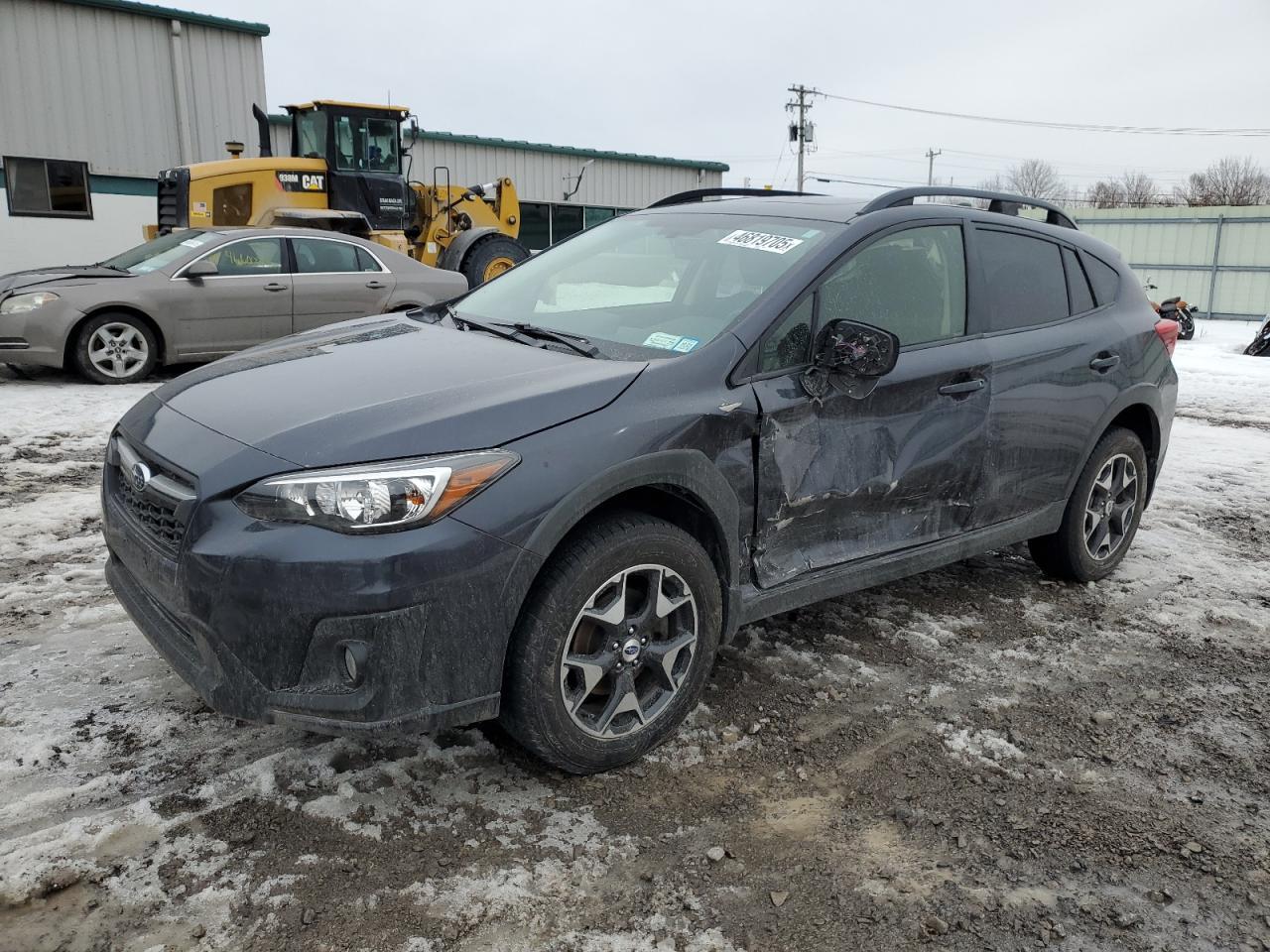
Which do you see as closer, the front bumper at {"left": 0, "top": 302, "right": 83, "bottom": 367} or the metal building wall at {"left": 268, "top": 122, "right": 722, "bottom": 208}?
the front bumper at {"left": 0, "top": 302, "right": 83, "bottom": 367}

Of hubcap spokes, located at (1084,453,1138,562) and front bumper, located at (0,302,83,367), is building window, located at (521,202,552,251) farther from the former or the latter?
hubcap spokes, located at (1084,453,1138,562)

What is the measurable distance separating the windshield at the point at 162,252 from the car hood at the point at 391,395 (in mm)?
6913

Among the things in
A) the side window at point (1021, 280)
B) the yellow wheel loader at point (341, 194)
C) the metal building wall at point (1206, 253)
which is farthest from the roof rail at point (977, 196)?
the metal building wall at point (1206, 253)

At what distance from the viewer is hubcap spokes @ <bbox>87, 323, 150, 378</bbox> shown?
8.87 meters

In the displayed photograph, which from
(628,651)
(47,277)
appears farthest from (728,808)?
(47,277)

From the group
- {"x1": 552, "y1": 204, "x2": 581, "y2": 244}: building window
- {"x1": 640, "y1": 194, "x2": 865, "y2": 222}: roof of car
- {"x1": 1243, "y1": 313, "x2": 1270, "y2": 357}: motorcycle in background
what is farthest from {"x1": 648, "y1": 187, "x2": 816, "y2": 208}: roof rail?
{"x1": 552, "y1": 204, "x2": 581, "y2": 244}: building window

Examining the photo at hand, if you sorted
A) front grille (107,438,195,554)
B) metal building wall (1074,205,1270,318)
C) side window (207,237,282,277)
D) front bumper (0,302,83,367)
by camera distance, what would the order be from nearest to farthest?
front grille (107,438,195,554), front bumper (0,302,83,367), side window (207,237,282,277), metal building wall (1074,205,1270,318)

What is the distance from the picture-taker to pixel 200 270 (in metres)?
9.21

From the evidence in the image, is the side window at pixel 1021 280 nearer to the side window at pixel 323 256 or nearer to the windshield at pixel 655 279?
the windshield at pixel 655 279

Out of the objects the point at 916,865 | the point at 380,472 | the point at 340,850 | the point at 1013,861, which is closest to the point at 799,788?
the point at 916,865

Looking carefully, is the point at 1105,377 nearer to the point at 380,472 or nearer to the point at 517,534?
the point at 517,534

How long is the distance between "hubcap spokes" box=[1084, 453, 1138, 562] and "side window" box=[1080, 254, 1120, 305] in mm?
728

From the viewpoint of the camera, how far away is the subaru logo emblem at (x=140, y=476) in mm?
2715

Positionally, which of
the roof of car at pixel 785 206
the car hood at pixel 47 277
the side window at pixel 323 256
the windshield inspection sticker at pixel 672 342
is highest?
the roof of car at pixel 785 206
